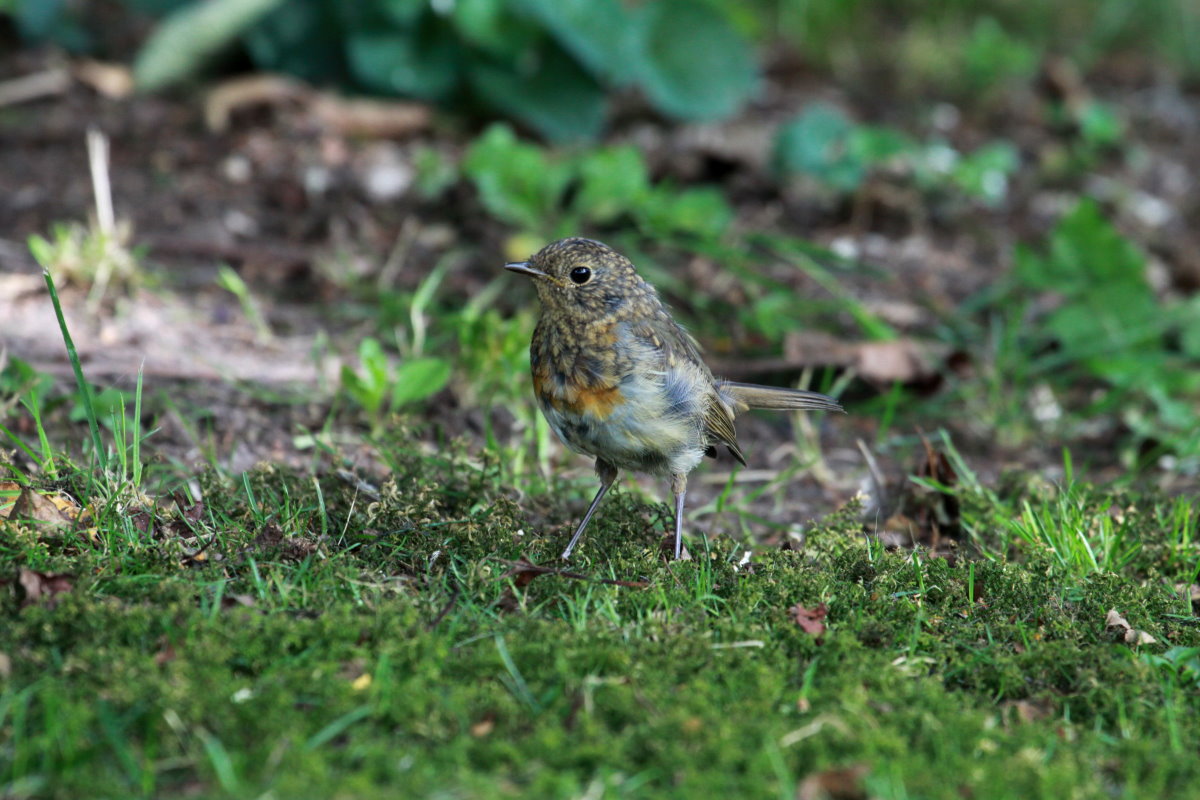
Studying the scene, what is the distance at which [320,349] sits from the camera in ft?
17.6

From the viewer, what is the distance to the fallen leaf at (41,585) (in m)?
3.04

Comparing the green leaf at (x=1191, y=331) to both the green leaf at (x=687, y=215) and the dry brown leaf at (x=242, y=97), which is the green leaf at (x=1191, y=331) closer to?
the green leaf at (x=687, y=215)

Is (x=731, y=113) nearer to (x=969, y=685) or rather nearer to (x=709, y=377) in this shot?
(x=709, y=377)

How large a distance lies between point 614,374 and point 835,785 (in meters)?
1.62

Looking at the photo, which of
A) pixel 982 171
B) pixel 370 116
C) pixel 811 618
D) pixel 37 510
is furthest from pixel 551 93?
pixel 811 618

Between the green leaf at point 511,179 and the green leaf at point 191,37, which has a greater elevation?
the green leaf at point 191,37

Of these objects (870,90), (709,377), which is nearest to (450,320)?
(709,377)

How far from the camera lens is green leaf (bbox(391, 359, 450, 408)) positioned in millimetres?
4520

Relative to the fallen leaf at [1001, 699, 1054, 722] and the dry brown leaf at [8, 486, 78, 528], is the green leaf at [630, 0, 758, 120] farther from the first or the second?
the fallen leaf at [1001, 699, 1054, 722]

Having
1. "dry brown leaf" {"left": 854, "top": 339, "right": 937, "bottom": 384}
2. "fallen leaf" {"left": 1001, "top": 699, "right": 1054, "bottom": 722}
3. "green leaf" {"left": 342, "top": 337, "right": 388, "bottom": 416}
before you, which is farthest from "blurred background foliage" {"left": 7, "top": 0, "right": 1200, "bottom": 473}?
"fallen leaf" {"left": 1001, "top": 699, "right": 1054, "bottom": 722}

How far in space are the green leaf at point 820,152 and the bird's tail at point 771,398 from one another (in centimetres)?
276

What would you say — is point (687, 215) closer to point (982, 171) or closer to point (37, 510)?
point (982, 171)

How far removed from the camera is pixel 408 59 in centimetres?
724

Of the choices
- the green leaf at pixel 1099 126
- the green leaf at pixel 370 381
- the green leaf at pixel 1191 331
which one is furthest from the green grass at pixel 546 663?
the green leaf at pixel 1099 126
